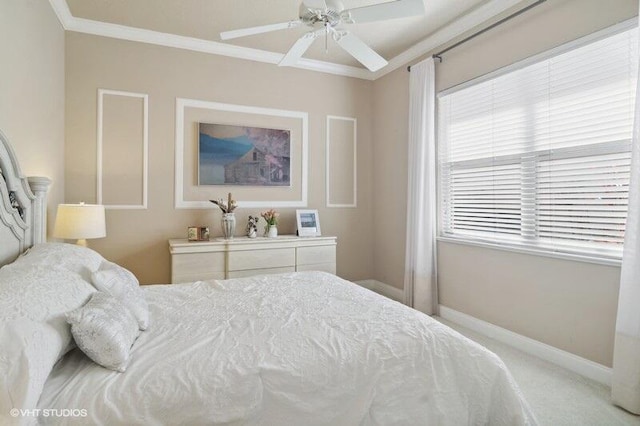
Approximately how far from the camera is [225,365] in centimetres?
125

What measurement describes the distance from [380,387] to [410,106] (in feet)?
10.4

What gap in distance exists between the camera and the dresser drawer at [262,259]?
3404 millimetres

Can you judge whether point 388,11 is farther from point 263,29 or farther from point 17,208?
point 17,208

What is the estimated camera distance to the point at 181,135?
3631mm

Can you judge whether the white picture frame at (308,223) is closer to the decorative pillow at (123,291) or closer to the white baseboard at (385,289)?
the white baseboard at (385,289)

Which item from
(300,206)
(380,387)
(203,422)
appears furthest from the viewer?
(300,206)

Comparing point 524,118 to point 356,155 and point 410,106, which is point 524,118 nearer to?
point 410,106

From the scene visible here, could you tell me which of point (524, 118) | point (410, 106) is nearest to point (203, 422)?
point (524, 118)

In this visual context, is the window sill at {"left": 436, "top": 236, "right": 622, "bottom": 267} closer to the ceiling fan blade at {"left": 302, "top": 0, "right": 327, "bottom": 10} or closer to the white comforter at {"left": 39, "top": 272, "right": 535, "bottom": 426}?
the white comforter at {"left": 39, "top": 272, "right": 535, "bottom": 426}

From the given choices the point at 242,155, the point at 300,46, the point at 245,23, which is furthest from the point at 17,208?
the point at 245,23

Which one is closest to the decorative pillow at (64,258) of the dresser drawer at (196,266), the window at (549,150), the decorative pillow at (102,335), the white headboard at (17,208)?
the white headboard at (17,208)

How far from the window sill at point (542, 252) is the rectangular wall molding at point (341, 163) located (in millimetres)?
1419

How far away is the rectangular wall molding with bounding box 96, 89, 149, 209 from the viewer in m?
3.34

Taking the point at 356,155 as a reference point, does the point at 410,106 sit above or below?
above
